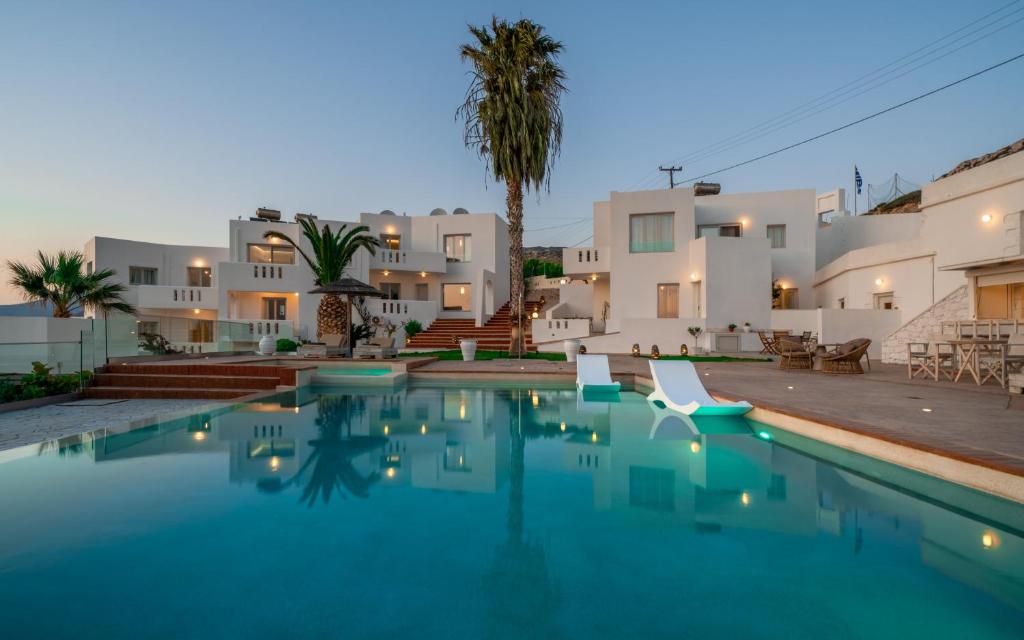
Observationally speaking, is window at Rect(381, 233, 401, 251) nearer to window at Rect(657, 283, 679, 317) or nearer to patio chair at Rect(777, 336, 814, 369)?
window at Rect(657, 283, 679, 317)

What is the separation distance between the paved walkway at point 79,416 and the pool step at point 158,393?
43cm

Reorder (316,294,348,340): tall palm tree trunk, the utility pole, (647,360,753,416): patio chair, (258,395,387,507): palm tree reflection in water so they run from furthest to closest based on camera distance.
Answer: the utility pole
(316,294,348,340): tall palm tree trunk
(647,360,753,416): patio chair
(258,395,387,507): palm tree reflection in water

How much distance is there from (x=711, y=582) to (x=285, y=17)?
2205cm

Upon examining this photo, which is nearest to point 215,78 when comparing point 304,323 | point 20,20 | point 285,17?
point 285,17

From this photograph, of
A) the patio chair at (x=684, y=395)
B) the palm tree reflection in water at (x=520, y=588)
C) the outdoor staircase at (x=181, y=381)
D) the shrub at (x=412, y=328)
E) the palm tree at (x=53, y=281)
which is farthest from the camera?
the shrub at (x=412, y=328)

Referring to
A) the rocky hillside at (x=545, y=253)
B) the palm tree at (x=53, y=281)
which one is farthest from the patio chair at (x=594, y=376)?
the rocky hillside at (x=545, y=253)

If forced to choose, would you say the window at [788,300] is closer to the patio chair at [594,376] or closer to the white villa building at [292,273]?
the patio chair at [594,376]

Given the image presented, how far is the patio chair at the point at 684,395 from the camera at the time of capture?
8.51 metres

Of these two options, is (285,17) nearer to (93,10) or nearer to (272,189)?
(93,10)

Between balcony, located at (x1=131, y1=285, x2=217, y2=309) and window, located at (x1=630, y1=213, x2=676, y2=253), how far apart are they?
20154 millimetres

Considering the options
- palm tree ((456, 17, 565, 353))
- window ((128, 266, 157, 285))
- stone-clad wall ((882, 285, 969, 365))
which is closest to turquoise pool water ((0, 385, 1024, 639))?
palm tree ((456, 17, 565, 353))

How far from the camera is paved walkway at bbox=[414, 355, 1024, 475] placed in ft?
16.4

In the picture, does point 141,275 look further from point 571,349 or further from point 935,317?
point 935,317

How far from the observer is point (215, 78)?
64.3 feet
